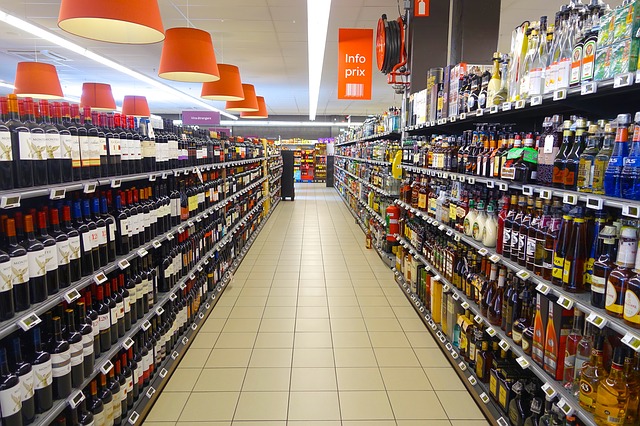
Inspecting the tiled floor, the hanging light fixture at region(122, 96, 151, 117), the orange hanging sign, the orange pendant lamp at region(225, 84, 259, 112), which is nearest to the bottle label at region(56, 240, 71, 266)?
the tiled floor

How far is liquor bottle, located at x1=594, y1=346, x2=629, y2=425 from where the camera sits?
1.78 m

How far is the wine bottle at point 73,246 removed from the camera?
86.1 inches

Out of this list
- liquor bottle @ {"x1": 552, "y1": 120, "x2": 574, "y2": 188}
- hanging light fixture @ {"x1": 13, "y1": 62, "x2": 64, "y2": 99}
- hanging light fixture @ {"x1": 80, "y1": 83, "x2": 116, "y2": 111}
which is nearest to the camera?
liquor bottle @ {"x1": 552, "y1": 120, "x2": 574, "y2": 188}

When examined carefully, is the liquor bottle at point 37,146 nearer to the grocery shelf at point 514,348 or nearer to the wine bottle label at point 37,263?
the wine bottle label at point 37,263

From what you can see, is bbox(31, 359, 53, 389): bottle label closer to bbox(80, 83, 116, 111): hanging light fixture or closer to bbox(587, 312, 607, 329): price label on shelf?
bbox(587, 312, 607, 329): price label on shelf

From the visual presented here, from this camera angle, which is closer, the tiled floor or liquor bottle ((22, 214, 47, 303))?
liquor bottle ((22, 214, 47, 303))

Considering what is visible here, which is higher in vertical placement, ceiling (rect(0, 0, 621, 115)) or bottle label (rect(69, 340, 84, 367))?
ceiling (rect(0, 0, 621, 115))

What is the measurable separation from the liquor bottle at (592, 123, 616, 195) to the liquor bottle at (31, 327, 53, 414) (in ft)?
8.94

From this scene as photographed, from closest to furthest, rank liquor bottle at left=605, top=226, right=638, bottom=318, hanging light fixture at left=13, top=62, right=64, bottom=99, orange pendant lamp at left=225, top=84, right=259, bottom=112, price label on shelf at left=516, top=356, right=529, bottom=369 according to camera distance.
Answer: liquor bottle at left=605, top=226, right=638, bottom=318 → price label on shelf at left=516, top=356, right=529, bottom=369 → hanging light fixture at left=13, top=62, right=64, bottom=99 → orange pendant lamp at left=225, top=84, right=259, bottom=112

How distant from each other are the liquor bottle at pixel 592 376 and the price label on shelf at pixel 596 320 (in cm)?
19

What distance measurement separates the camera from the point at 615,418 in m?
1.77

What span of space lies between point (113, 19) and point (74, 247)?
53.6 inches

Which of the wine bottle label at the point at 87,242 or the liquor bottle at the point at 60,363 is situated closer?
the liquor bottle at the point at 60,363

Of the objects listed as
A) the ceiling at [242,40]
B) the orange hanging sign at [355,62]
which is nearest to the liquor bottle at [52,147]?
the ceiling at [242,40]
